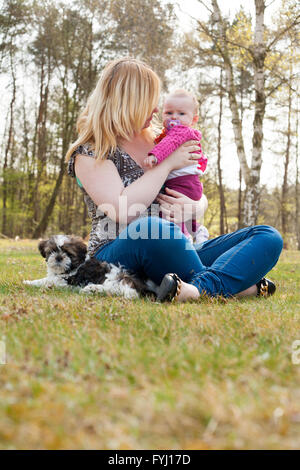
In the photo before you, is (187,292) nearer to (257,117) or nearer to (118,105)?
(118,105)

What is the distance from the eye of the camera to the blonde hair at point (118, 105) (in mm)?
3506

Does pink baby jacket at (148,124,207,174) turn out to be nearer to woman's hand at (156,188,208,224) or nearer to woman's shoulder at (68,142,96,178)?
woman's hand at (156,188,208,224)

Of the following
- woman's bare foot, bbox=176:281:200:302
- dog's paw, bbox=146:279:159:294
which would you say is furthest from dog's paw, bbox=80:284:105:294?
woman's bare foot, bbox=176:281:200:302

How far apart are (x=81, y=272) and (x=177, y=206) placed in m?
1.02

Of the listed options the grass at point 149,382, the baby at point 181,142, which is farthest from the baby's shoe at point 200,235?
the grass at point 149,382

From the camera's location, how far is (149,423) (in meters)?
1.17

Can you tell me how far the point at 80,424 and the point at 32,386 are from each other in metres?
0.28

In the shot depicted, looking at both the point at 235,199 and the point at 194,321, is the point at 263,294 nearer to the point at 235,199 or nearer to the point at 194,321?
the point at 194,321

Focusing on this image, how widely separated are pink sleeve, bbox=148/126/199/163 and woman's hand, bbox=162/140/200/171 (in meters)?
0.04

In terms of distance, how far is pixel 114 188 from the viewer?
11.2 feet

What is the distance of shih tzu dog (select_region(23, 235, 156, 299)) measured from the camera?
3.38m

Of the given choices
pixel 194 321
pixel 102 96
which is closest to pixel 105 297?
pixel 194 321

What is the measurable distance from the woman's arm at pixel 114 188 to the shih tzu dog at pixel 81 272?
1.46ft

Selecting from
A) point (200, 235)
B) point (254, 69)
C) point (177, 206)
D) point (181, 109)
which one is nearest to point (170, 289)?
point (177, 206)
